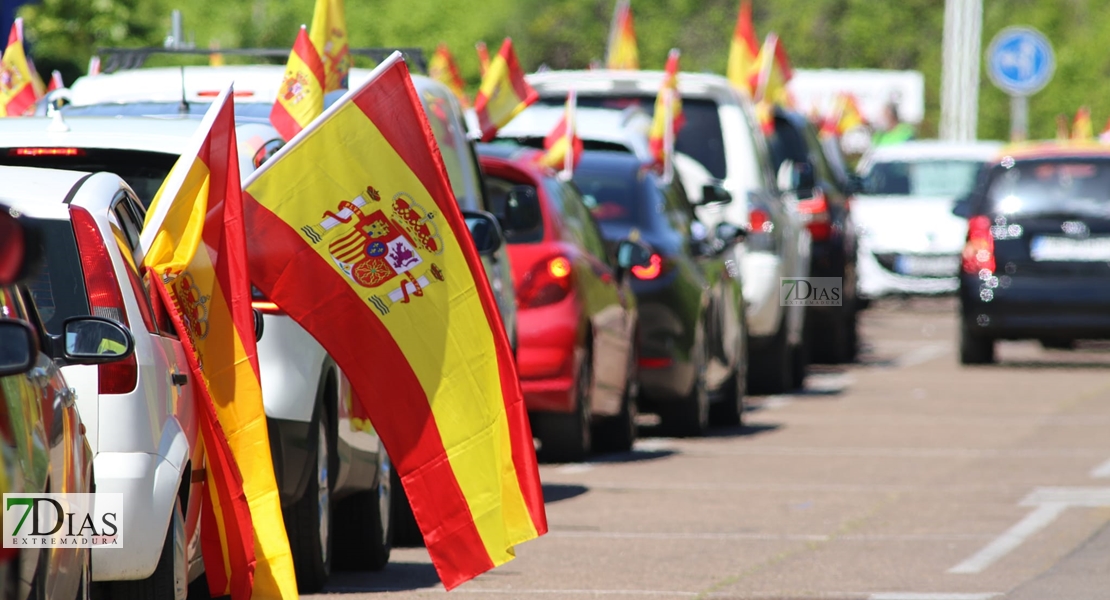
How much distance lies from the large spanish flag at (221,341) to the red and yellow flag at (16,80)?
Result: 261 inches

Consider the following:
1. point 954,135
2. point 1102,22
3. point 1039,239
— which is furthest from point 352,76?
point 1102,22

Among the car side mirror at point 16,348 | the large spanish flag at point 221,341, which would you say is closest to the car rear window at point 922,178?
the large spanish flag at point 221,341

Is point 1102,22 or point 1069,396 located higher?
point 1102,22

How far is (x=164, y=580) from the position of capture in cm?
643

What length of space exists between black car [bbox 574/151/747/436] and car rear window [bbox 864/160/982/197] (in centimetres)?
1167

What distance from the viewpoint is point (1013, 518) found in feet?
37.3

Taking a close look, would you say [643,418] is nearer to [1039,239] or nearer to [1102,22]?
[1039,239]

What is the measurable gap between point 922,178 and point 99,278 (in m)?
23.6

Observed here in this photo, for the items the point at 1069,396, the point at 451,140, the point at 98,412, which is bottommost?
the point at 1069,396

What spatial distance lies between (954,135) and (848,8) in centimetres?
3095

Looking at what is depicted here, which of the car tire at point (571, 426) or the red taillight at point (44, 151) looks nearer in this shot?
the red taillight at point (44, 151)

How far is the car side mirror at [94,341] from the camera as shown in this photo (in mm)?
5867

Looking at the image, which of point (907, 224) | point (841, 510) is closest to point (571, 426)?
point (841, 510)

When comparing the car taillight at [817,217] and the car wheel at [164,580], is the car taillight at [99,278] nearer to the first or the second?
the car wheel at [164,580]
